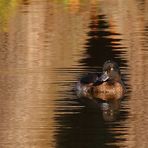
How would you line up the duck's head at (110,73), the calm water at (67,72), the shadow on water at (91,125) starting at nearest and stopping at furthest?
the shadow on water at (91,125) → the calm water at (67,72) → the duck's head at (110,73)

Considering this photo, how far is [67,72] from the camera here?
58.2 ft

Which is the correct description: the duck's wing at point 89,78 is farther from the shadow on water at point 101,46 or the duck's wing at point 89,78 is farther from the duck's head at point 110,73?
the shadow on water at point 101,46

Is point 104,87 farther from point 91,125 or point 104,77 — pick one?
point 91,125

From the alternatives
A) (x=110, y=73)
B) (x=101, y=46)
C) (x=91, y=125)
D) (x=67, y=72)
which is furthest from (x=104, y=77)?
(x=101, y=46)

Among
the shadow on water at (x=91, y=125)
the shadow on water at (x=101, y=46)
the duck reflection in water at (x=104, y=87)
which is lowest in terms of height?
the shadow on water at (x=101, y=46)

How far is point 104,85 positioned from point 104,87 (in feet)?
0.11

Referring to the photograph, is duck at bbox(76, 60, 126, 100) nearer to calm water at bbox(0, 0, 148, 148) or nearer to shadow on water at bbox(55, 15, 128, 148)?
calm water at bbox(0, 0, 148, 148)

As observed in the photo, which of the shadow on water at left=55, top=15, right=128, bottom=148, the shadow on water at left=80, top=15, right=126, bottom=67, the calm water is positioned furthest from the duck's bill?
the shadow on water at left=80, top=15, right=126, bottom=67

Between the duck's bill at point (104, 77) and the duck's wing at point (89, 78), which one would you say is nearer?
the duck's wing at point (89, 78)

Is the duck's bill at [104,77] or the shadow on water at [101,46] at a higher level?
the duck's bill at [104,77]

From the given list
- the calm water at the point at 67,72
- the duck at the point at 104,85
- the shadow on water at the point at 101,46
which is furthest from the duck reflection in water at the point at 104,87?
the shadow on water at the point at 101,46

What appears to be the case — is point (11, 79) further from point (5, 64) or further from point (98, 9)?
point (98, 9)

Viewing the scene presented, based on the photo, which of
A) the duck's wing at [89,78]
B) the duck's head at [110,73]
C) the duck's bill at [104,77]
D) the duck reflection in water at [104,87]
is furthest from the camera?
the duck's bill at [104,77]

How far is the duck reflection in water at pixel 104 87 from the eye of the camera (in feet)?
53.2
